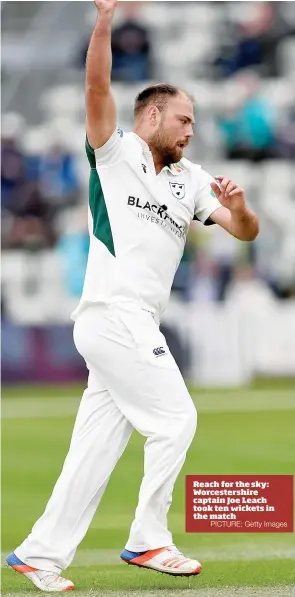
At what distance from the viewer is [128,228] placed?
5480mm

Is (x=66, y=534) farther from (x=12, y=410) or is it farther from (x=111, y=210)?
(x=12, y=410)

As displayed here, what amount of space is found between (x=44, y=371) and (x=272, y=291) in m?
3.47

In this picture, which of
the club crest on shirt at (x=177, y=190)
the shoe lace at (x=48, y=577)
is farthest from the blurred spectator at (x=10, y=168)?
the shoe lace at (x=48, y=577)

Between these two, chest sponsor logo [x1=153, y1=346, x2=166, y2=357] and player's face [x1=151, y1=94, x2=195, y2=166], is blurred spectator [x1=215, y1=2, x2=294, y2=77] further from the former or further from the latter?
chest sponsor logo [x1=153, y1=346, x2=166, y2=357]

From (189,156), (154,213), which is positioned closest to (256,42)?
(189,156)

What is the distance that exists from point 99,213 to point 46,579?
1554 millimetres

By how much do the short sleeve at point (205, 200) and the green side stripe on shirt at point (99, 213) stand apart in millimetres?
499

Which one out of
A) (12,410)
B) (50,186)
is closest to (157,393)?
(12,410)

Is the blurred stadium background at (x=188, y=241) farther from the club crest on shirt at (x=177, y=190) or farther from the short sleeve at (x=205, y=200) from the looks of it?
the club crest on shirt at (x=177, y=190)

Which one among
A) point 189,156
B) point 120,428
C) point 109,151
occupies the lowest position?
point 120,428

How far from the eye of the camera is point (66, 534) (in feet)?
18.2

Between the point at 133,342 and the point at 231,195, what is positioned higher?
the point at 231,195
